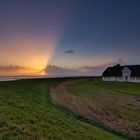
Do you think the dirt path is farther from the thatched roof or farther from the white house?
the thatched roof

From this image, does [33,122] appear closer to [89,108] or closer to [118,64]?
[89,108]

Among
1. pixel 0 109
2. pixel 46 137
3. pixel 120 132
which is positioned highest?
pixel 0 109

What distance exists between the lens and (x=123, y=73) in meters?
102

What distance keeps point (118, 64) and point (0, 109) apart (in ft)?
330

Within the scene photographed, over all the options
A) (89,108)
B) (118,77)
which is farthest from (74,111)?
(118,77)

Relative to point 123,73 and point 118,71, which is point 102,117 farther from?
point 118,71

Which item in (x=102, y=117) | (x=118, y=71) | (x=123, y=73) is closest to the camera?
(x=102, y=117)

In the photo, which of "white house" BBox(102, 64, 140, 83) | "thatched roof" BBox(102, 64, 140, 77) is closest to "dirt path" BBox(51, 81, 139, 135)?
"white house" BBox(102, 64, 140, 83)

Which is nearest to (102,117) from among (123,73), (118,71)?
(123,73)

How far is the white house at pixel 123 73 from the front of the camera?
96.7m

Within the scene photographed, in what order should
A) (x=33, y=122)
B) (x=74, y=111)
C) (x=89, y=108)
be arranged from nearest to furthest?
(x=33, y=122), (x=74, y=111), (x=89, y=108)

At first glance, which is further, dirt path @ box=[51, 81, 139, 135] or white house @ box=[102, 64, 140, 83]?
white house @ box=[102, 64, 140, 83]

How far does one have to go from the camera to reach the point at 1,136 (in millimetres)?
11141

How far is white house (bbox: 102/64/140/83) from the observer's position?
96725 millimetres
